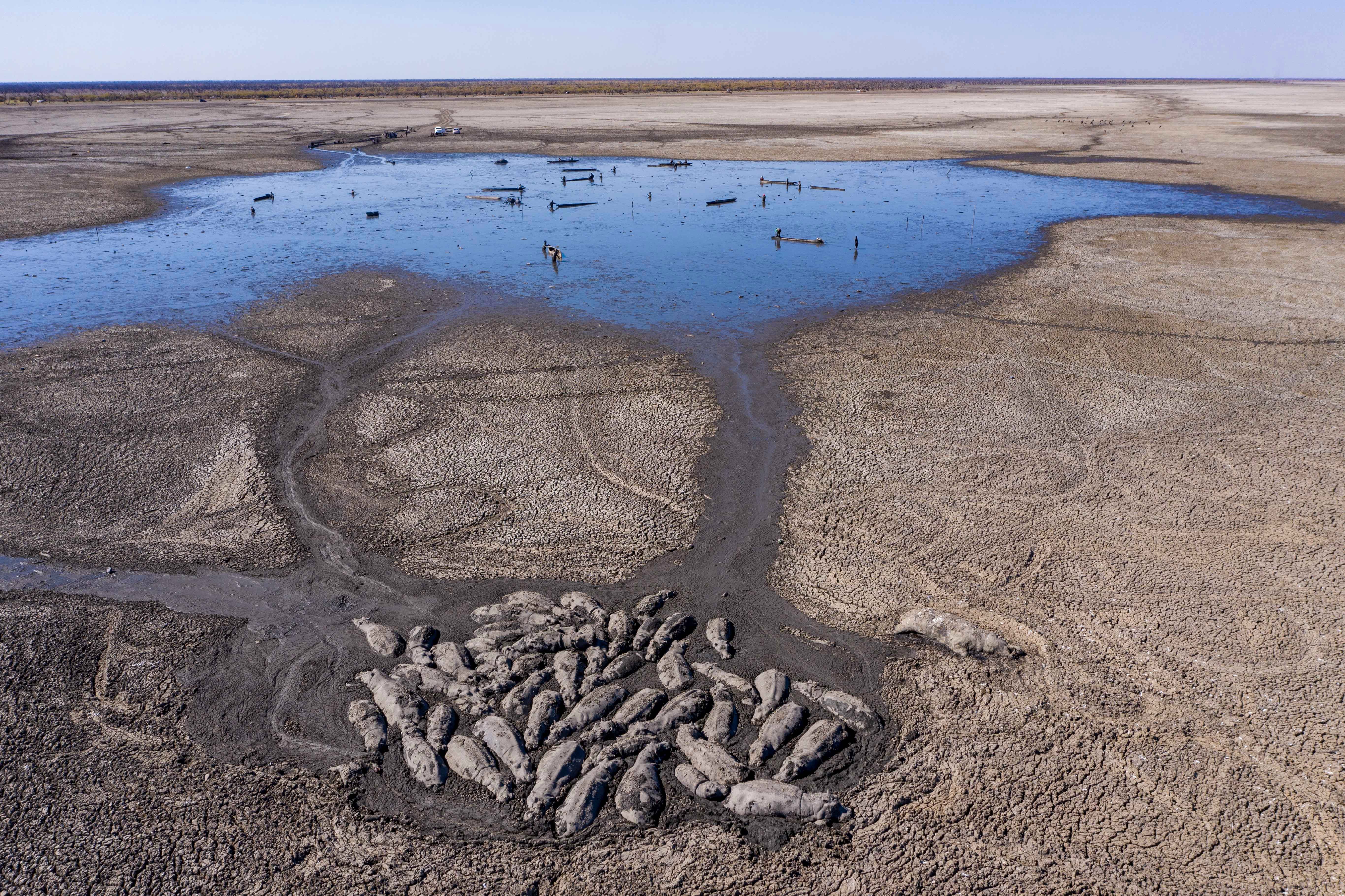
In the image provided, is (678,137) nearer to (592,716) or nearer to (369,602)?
(369,602)

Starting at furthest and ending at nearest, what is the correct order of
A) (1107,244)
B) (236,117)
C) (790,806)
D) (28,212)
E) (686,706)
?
1. (236,117)
2. (28,212)
3. (1107,244)
4. (686,706)
5. (790,806)

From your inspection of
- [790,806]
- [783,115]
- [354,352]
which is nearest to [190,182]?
[354,352]

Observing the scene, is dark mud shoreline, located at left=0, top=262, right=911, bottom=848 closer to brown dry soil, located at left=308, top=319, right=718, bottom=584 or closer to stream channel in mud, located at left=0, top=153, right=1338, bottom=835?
stream channel in mud, located at left=0, top=153, right=1338, bottom=835

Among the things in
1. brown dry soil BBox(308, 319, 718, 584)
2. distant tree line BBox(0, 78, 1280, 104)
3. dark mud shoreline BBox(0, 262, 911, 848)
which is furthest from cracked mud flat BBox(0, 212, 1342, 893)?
distant tree line BBox(0, 78, 1280, 104)

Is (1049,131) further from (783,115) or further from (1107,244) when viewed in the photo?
(1107,244)

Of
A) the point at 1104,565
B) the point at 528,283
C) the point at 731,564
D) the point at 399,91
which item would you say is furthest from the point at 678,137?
the point at 399,91

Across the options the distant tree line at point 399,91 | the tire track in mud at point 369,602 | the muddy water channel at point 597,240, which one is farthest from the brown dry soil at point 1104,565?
the distant tree line at point 399,91
